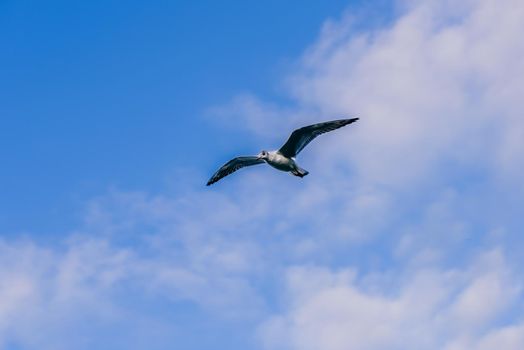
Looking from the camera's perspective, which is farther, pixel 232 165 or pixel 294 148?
pixel 232 165

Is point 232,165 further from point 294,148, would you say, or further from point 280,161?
point 294,148

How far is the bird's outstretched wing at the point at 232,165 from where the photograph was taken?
45.6 metres

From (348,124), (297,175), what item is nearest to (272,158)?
(297,175)

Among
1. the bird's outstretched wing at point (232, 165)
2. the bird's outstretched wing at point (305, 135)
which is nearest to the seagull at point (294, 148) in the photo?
the bird's outstretched wing at point (305, 135)

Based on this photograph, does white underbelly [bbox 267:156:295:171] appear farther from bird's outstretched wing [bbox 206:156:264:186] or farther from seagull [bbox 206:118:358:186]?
bird's outstretched wing [bbox 206:156:264:186]

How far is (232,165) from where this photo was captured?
154ft

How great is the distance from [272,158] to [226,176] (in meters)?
5.82

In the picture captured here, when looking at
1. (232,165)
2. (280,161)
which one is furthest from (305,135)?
(232,165)

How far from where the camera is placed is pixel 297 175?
141 feet

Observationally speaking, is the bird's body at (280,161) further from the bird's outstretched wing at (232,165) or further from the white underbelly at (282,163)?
the bird's outstretched wing at (232,165)

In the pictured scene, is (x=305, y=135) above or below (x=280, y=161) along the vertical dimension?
above

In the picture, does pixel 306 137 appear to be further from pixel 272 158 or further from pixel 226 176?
pixel 226 176

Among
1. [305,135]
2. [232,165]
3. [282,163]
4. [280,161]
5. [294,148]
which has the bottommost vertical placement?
[282,163]

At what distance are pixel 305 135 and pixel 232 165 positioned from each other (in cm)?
714
